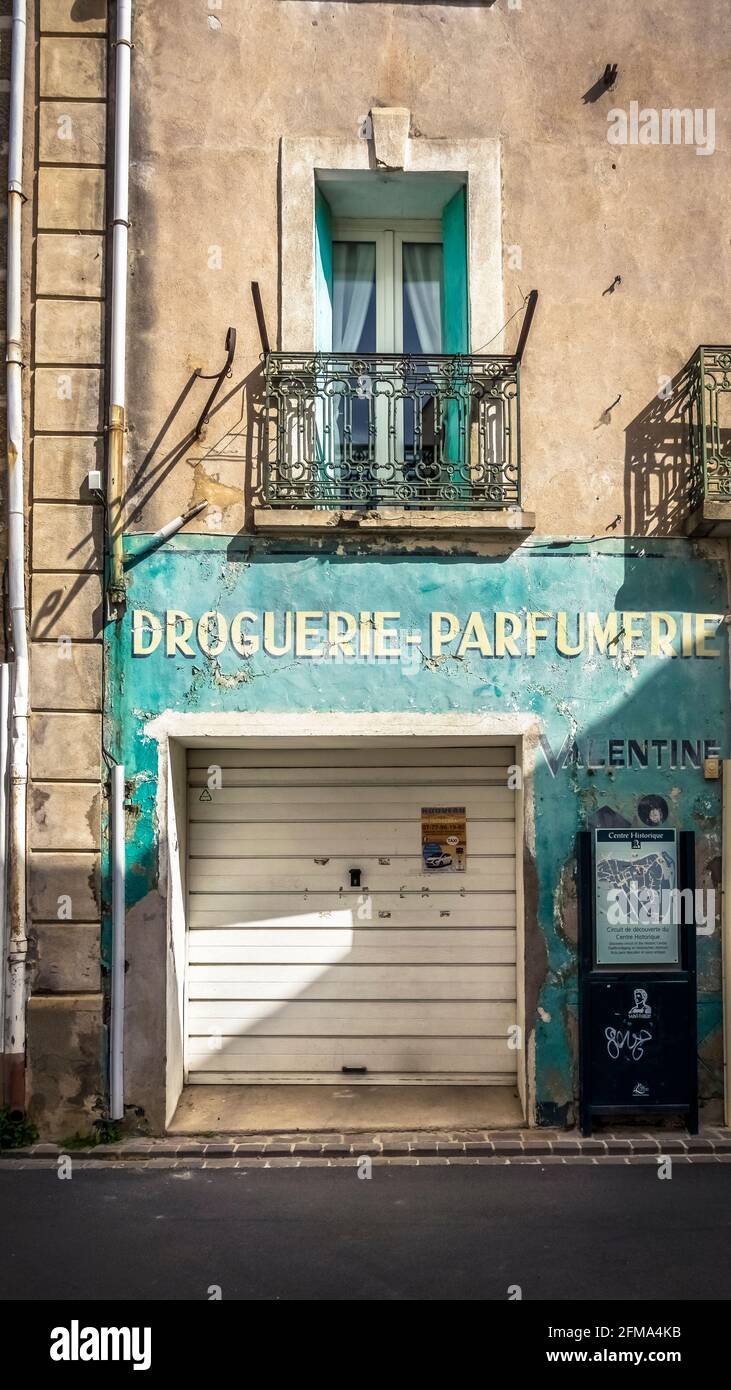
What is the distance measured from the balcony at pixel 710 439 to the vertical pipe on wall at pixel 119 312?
4.10m

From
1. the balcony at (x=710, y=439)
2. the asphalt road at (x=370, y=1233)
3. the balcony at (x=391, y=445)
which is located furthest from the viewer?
the balcony at (x=391, y=445)

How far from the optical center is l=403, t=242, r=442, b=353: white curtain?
8281 millimetres

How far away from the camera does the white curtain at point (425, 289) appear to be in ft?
27.2

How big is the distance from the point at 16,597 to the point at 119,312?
2152 millimetres

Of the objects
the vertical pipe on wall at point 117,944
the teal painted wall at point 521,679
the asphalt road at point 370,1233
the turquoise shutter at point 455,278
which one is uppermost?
the turquoise shutter at point 455,278

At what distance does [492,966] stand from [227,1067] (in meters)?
2.16

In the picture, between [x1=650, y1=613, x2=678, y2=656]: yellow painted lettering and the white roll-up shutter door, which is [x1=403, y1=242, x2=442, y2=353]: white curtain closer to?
[x1=650, y1=613, x2=678, y2=656]: yellow painted lettering

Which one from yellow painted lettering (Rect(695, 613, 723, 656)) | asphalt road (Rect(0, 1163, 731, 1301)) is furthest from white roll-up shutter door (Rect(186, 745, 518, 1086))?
yellow painted lettering (Rect(695, 613, 723, 656))

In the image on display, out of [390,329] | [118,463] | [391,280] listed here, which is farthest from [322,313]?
[118,463]

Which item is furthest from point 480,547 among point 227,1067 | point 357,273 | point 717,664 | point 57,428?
point 227,1067

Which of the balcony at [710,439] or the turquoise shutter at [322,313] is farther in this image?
the turquoise shutter at [322,313]

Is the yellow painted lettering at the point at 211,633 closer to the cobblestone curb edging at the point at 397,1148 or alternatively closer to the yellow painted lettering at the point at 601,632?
the yellow painted lettering at the point at 601,632

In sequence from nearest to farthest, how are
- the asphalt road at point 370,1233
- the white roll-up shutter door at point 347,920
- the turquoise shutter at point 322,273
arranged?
the asphalt road at point 370,1233, the turquoise shutter at point 322,273, the white roll-up shutter door at point 347,920

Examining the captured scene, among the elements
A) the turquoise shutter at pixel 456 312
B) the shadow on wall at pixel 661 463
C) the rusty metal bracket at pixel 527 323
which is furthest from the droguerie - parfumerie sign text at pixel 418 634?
the rusty metal bracket at pixel 527 323
